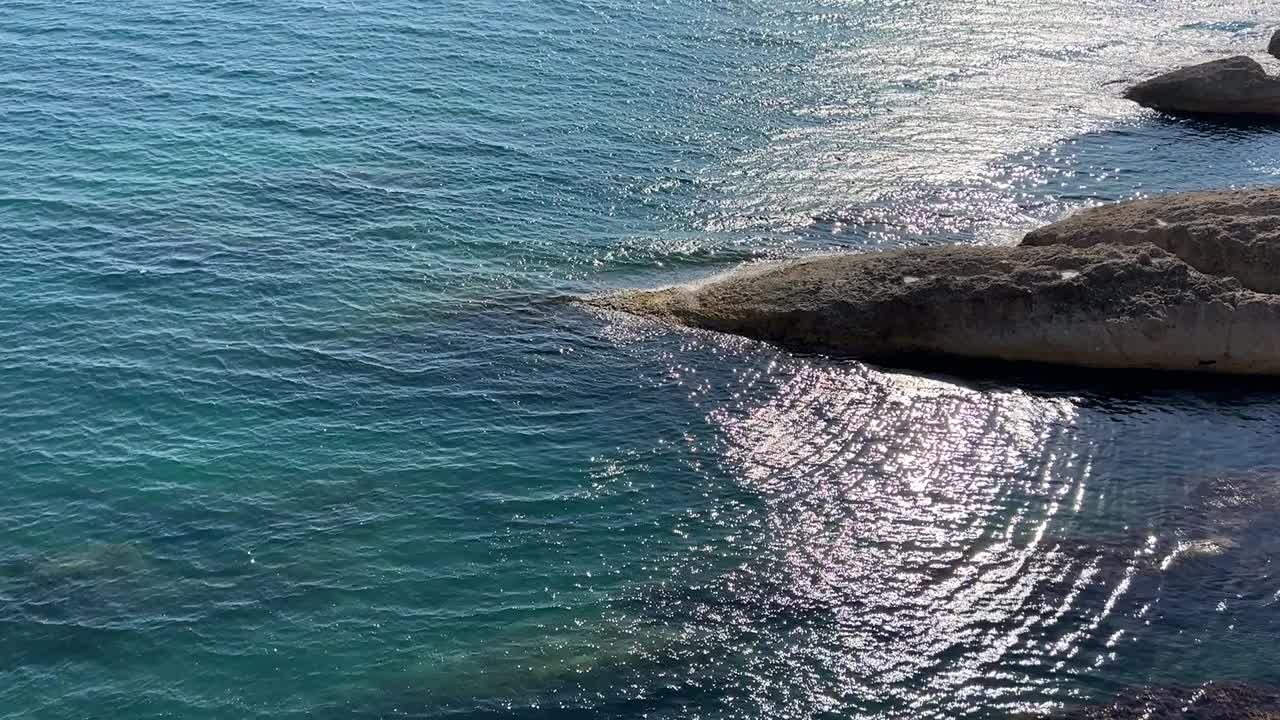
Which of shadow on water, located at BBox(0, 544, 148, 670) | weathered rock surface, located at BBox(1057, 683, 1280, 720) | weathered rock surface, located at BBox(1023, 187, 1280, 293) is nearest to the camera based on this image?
weathered rock surface, located at BBox(1057, 683, 1280, 720)

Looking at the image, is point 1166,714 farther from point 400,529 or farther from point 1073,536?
point 400,529

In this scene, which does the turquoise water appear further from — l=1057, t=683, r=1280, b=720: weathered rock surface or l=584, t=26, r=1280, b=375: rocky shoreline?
l=584, t=26, r=1280, b=375: rocky shoreline

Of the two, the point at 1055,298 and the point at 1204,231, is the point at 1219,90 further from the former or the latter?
the point at 1055,298

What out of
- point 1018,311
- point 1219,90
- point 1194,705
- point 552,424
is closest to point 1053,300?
point 1018,311

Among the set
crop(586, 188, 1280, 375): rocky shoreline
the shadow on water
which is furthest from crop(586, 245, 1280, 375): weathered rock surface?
the shadow on water

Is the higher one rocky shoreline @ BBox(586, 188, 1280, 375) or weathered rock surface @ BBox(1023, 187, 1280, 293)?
weathered rock surface @ BBox(1023, 187, 1280, 293)

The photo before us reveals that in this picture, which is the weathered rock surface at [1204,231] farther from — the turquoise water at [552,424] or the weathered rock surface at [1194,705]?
the weathered rock surface at [1194,705]

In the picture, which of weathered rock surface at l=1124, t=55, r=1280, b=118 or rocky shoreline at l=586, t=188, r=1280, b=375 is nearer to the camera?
rocky shoreline at l=586, t=188, r=1280, b=375
